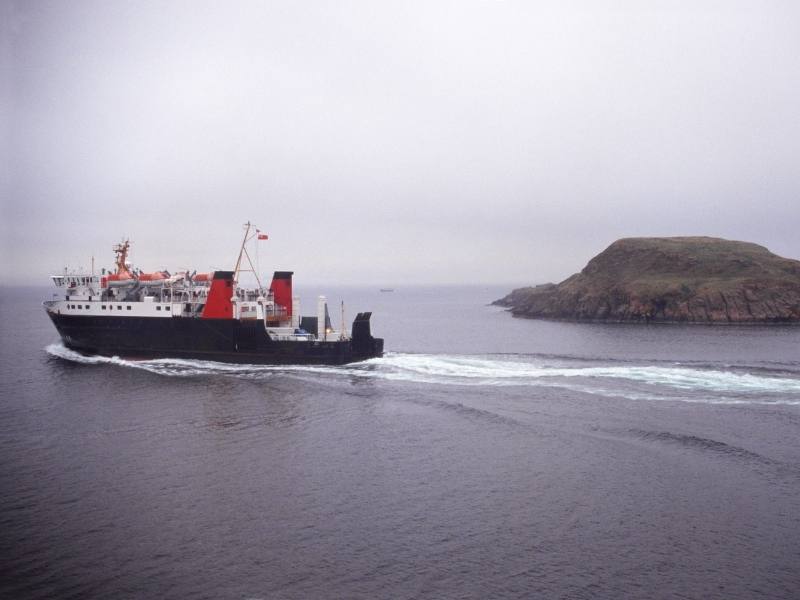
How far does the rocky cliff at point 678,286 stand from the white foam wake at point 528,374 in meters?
45.0

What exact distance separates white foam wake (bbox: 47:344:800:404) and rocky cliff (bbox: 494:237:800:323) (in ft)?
148

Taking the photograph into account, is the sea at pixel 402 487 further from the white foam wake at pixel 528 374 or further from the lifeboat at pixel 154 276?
the lifeboat at pixel 154 276

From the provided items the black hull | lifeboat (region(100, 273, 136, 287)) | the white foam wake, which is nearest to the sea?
the white foam wake

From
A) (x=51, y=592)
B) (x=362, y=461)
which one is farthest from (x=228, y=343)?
(x=51, y=592)

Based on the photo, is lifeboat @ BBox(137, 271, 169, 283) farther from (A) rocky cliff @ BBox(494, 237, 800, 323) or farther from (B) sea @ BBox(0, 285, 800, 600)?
(A) rocky cliff @ BBox(494, 237, 800, 323)

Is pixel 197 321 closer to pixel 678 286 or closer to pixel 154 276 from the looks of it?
pixel 154 276

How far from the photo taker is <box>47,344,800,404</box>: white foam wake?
3070 centimetres

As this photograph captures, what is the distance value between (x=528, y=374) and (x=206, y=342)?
883 inches

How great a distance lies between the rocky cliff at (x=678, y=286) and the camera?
7612 cm

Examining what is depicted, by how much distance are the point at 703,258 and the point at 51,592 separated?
323 feet

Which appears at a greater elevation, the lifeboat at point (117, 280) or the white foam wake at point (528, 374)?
the lifeboat at point (117, 280)

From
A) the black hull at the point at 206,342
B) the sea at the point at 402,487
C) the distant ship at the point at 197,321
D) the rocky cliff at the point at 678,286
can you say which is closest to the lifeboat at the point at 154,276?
the distant ship at the point at 197,321

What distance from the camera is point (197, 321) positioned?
134 feet

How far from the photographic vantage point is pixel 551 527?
1521 centimetres
